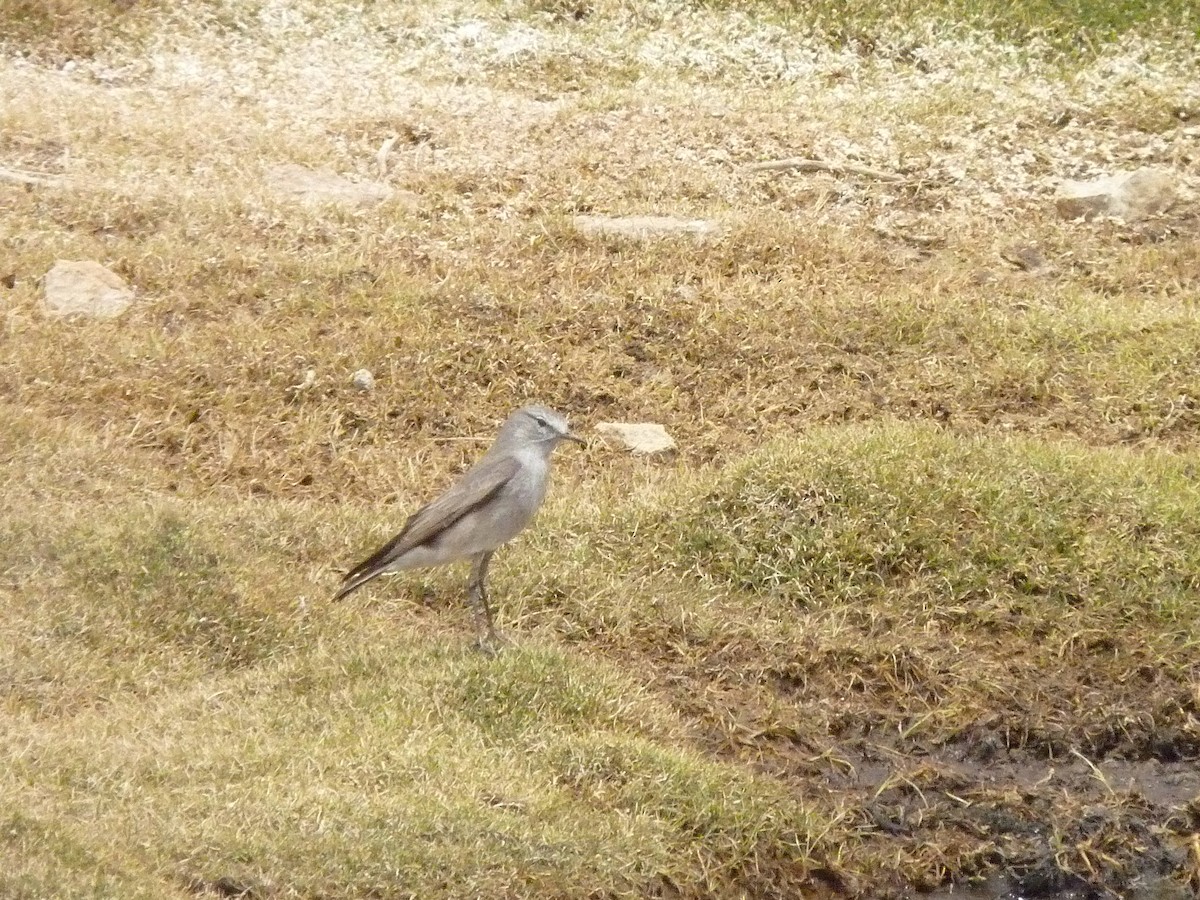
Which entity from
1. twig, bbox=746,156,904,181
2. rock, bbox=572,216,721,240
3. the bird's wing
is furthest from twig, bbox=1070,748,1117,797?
twig, bbox=746,156,904,181

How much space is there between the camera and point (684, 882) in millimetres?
5625

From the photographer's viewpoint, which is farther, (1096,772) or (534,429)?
(534,429)

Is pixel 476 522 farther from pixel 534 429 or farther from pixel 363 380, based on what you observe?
pixel 363 380

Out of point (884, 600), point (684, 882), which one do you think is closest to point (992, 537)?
point (884, 600)

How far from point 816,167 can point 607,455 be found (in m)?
3.60

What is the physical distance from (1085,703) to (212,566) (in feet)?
12.1

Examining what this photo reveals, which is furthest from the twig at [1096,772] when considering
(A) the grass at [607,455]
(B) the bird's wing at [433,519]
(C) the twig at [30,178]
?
(C) the twig at [30,178]

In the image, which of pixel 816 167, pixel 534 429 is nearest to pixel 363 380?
pixel 534 429

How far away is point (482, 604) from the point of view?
276 inches

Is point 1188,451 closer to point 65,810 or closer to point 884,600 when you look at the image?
point 884,600

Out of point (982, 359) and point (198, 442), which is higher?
point (982, 359)

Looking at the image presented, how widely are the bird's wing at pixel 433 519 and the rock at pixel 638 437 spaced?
189cm

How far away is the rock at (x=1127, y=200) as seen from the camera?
1063 cm

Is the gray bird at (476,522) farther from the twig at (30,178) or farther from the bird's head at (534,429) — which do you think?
the twig at (30,178)
